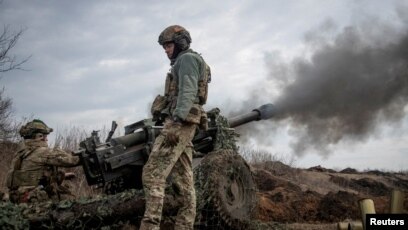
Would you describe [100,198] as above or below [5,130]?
below

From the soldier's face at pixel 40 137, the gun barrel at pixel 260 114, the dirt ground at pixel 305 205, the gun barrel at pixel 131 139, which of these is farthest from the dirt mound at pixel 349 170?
the soldier's face at pixel 40 137

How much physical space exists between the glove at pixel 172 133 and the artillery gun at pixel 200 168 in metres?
1.22

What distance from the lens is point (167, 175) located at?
5.11 metres

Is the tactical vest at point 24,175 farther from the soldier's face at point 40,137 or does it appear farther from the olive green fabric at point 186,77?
the olive green fabric at point 186,77

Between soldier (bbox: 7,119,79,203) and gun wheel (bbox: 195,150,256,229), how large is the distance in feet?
5.92

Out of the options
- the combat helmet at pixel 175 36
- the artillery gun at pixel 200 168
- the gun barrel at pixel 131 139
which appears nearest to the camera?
the combat helmet at pixel 175 36

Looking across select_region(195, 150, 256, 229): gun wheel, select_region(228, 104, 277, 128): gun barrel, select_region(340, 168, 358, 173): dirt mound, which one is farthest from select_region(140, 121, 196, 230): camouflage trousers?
select_region(340, 168, 358, 173): dirt mound

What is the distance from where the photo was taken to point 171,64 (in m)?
5.59

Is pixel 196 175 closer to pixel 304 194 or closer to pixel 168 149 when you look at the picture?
pixel 168 149

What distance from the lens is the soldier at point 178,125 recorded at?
5020 mm

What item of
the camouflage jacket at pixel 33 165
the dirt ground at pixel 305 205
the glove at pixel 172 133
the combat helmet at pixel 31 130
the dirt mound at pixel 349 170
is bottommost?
the dirt ground at pixel 305 205

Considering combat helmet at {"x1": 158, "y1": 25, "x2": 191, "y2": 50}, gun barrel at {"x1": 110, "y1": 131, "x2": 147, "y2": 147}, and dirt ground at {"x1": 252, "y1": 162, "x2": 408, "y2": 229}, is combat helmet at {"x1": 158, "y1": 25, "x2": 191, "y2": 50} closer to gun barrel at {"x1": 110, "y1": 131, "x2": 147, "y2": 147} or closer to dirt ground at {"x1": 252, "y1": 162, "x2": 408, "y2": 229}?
gun barrel at {"x1": 110, "y1": 131, "x2": 147, "y2": 147}

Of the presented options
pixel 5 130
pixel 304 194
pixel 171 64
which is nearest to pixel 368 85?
pixel 304 194

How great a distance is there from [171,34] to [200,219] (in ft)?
8.08
